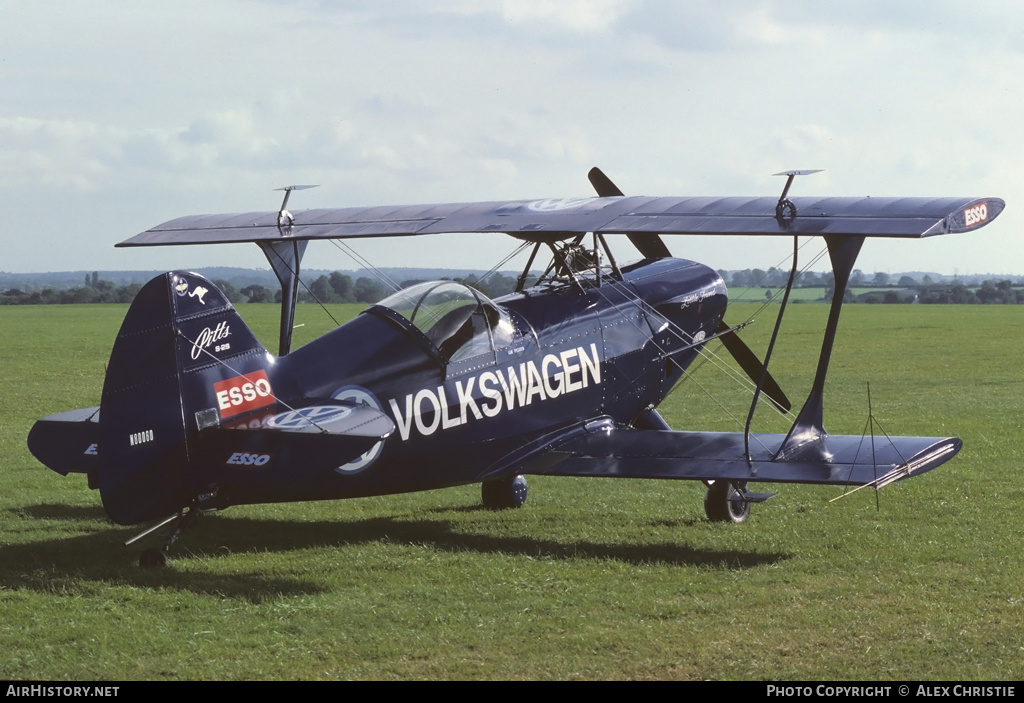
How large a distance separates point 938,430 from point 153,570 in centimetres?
1165

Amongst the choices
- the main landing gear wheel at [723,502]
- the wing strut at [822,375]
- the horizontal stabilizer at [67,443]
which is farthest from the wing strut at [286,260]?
the wing strut at [822,375]

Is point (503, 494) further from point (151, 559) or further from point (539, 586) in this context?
point (151, 559)

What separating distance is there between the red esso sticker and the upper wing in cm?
249

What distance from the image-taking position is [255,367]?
857 cm

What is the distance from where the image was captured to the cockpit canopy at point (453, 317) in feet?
31.3

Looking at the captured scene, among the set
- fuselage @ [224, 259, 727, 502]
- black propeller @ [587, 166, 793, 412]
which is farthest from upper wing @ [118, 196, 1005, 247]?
black propeller @ [587, 166, 793, 412]

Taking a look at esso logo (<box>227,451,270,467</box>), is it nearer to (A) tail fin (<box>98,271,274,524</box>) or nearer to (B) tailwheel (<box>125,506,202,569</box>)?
(A) tail fin (<box>98,271,274,524</box>)

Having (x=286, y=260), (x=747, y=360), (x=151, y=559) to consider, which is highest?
(x=286, y=260)

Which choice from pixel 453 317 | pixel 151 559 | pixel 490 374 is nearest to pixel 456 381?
pixel 490 374

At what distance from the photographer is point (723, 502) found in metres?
10.5

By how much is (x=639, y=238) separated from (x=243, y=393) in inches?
267

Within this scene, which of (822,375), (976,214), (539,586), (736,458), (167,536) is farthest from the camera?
(736,458)

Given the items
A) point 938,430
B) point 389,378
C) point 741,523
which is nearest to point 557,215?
point 389,378

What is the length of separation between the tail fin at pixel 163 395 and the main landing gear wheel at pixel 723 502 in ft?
13.3
